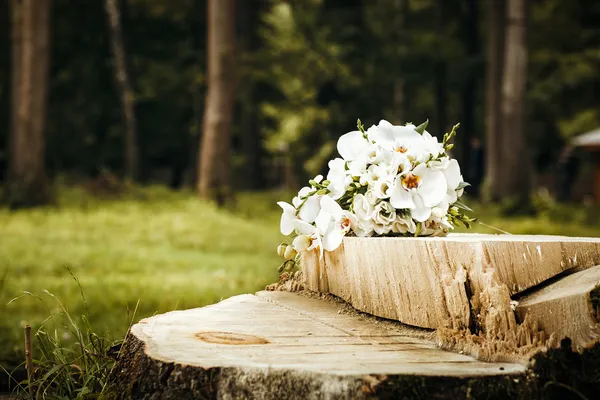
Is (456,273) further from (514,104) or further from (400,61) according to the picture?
(400,61)

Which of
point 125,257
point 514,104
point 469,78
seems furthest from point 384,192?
point 469,78

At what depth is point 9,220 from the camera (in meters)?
13.2

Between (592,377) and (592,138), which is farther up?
(592,138)

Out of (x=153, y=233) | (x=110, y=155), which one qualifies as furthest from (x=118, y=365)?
(x=110, y=155)

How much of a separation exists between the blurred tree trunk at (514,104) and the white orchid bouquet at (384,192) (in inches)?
552

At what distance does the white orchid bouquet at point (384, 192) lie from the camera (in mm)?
3588

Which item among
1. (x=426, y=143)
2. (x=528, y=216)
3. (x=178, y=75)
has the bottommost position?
(x=528, y=216)

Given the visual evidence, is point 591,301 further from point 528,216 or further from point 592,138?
point 592,138

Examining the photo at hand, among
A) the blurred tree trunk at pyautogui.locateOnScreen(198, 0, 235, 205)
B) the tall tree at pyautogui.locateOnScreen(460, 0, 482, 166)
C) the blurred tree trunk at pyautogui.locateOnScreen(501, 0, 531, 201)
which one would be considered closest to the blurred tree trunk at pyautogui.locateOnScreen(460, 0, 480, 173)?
the tall tree at pyautogui.locateOnScreen(460, 0, 482, 166)

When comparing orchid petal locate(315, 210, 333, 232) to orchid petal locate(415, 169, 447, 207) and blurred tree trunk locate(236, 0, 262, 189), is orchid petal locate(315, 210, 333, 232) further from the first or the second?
blurred tree trunk locate(236, 0, 262, 189)

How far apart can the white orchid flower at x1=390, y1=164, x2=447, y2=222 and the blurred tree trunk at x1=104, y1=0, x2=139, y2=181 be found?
2315cm

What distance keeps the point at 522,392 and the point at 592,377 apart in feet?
0.91

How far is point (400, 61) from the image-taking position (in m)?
27.5

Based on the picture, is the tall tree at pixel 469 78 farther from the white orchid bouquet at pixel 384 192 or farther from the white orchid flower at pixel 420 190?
the white orchid flower at pixel 420 190
